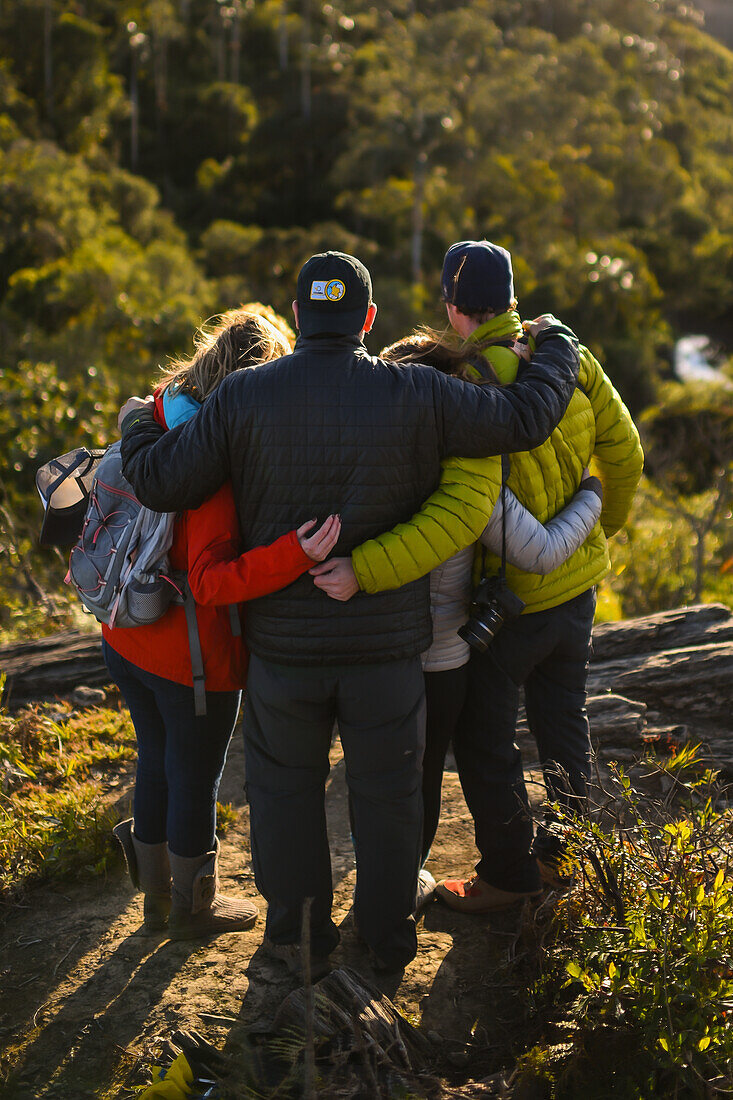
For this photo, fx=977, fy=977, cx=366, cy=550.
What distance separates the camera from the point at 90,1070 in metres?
2.33

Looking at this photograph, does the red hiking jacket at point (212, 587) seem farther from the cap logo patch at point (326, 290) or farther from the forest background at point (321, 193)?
the forest background at point (321, 193)

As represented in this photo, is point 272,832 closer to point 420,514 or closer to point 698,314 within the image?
point 420,514

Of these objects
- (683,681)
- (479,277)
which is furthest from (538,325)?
(683,681)

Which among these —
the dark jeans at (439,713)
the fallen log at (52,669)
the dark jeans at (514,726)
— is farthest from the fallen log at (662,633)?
the fallen log at (52,669)

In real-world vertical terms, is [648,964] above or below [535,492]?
below

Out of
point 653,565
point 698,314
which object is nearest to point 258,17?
point 698,314

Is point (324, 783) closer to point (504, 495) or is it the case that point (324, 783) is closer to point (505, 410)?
point (504, 495)

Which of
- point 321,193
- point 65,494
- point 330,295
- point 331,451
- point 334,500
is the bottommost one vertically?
point 321,193

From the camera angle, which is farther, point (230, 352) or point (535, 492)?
point (535, 492)

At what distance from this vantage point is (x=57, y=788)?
3.78 metres

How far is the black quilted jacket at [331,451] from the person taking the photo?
222cm

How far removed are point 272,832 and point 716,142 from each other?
56870 mm

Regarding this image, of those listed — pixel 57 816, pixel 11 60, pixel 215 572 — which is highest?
pixel 11 60

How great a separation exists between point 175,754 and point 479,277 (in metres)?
1.47
